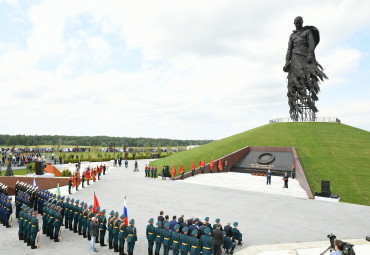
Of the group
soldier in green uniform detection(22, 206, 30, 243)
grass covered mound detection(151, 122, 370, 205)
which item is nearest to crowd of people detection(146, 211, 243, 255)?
soldier in green uniform detection(22, 206, 30, 243)

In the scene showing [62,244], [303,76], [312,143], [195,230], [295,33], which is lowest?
[62,244]


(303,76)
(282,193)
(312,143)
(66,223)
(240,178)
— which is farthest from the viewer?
(303,76)

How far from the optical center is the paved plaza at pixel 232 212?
1116 centimetres

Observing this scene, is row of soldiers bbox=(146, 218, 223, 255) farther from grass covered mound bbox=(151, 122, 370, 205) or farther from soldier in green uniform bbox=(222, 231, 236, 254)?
grass covered mound bbox=(151, 122, 370, 205)

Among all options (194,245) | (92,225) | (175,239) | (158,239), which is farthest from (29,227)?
(194,245)

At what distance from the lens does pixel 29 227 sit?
10.7 meters

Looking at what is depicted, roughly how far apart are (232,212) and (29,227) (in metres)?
10.5

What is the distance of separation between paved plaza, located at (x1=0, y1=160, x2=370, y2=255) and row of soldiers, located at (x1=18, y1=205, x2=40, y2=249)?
0.32 metres

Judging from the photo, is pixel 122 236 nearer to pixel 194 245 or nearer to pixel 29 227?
pixel 194 245

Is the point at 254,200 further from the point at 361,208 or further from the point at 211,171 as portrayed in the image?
the point at 211,171

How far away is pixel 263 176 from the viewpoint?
91.8ft

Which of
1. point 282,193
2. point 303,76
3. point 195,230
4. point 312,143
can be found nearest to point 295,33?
point 303,76

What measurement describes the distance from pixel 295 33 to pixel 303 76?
7055mm

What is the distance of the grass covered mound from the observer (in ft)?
70.6
